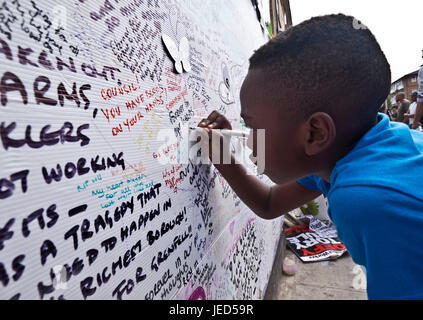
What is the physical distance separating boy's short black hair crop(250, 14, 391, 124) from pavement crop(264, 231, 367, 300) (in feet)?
4.35

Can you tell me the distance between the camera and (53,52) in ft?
1.18

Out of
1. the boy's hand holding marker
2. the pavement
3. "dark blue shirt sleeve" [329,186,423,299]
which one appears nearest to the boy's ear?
"dark blue shirt sleeve" [329,186,423,299]

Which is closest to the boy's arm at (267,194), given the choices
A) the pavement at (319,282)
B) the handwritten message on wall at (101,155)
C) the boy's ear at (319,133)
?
the handwritten message on wall at (101,155)

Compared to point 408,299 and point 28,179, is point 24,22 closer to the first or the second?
point 28,179

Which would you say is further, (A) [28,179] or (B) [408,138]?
(B) [408,138]

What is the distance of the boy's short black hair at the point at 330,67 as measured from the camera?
0.57m

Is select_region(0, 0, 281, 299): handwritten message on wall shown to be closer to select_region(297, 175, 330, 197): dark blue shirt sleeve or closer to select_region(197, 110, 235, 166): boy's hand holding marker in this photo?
select_region(197, 110, 235, 166): boy's hand holding marker

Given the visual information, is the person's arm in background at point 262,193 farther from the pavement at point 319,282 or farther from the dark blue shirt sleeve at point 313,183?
the pavement at point 319,282

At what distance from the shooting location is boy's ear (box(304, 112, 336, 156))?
1.94 feet

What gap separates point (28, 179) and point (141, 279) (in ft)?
0.96

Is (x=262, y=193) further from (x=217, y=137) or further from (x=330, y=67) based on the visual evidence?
(x=330, y=67)

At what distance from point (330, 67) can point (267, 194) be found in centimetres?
55
